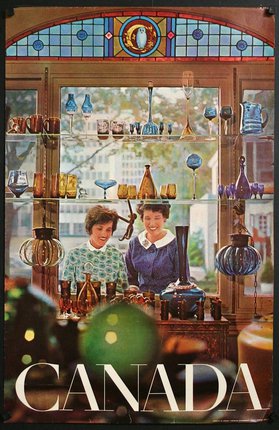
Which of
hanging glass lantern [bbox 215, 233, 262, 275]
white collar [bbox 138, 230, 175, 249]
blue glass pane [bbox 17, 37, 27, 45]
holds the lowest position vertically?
hanging glass lantern [bbox 215, 233, 262, 275]

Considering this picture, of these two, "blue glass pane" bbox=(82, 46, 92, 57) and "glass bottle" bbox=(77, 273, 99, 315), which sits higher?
"blue glass pane" bbox=(82, 46, 92, 57)

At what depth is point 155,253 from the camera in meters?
5.46

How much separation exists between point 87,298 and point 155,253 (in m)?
0.39

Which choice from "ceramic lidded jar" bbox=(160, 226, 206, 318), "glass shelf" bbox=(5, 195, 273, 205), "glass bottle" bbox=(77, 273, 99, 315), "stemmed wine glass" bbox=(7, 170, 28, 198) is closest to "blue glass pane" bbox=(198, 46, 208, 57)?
"glass shelf" bbox=(5, 195, 273, 205)

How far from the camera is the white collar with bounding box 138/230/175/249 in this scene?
545cm

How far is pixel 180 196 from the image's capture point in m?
5.45

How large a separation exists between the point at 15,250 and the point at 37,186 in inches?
12.8

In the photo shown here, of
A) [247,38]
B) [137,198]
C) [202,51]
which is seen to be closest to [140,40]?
[202,51]

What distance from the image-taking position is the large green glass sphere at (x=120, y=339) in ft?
17.8

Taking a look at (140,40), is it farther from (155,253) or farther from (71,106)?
(155,253)

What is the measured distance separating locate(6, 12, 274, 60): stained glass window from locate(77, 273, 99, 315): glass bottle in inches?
42.9

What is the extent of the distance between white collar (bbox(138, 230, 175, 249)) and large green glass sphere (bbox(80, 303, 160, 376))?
0.99ft

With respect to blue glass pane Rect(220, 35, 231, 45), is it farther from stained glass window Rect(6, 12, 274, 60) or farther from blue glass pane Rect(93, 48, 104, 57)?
blue glass pane Rect(93, 48, 104, 57)

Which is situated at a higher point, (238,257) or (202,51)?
(202,51)
